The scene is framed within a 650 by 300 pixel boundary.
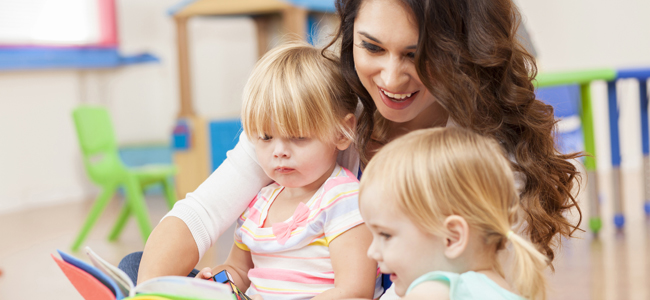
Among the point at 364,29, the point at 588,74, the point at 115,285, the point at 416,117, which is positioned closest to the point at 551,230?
the point at 416,117

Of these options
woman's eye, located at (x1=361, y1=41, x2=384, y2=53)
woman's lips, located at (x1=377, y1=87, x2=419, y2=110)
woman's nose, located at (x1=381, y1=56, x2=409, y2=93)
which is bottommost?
woman's lips, located at (x1=377, y1=87, x2=419, y2=110)

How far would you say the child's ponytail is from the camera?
63 cm

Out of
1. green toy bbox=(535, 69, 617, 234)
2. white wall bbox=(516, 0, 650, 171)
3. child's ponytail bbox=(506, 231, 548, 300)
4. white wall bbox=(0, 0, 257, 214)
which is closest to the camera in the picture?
child's ponytail bbox=(506, 231, 548, 300)

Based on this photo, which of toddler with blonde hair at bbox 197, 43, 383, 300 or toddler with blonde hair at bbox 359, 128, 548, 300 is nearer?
toddler with blonde hair at bbox 359, 128, 548, 300

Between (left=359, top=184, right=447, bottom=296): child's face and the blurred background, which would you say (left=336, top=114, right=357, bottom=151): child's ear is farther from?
the blurred background

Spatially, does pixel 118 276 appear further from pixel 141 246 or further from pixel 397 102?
pixel 141 246

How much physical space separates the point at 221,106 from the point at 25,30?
1334 millimetres

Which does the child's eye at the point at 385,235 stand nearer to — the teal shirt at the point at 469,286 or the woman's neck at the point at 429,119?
the teal shirt at the point at 469,286

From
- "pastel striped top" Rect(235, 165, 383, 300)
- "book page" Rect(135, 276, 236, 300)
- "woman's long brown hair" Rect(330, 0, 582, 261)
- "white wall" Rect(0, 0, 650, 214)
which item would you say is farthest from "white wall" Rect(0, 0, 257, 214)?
"book page" Rect(135, 276, 236, 300)

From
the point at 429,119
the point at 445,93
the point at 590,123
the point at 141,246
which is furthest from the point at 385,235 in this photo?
the point at 141,246

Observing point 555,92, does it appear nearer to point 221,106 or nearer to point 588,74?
point 588,74

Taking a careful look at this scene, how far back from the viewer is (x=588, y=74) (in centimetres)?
236

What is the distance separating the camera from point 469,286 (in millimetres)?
635

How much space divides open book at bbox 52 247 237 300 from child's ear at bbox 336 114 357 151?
0.33 meters
